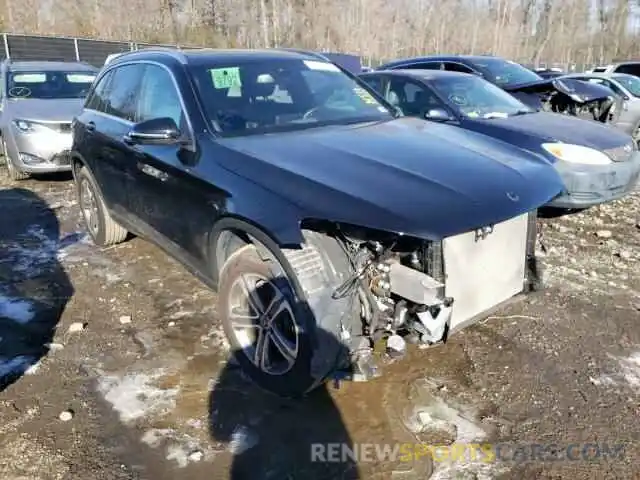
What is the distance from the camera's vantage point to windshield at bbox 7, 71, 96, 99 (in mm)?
8391

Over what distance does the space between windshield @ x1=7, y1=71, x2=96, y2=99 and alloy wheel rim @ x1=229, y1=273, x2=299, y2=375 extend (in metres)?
6.60

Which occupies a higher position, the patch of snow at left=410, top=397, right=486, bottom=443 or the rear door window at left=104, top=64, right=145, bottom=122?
the rear door window at left=104, top=64, right=145, bottom=122

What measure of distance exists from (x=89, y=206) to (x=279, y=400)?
3405 millimetres

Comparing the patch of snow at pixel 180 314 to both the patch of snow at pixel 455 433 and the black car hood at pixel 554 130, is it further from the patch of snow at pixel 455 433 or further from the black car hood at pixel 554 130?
the black car hood at pixel 554 130

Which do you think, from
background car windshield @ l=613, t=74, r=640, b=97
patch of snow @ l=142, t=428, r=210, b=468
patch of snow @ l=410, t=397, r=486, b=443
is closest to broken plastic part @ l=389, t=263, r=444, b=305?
patch of snow @ l=410, t=397, r=486, b=443

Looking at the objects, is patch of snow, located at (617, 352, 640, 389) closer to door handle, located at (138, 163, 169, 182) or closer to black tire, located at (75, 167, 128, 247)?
door handle, located at (138, 163, 169, 182)

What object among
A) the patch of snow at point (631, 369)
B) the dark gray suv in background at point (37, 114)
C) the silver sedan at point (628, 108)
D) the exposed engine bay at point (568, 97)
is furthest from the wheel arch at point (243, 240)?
the silver sedan at point (628, 108)

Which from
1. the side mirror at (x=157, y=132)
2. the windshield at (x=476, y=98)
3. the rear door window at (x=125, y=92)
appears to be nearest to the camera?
the side mirror at (x=157, y=132)

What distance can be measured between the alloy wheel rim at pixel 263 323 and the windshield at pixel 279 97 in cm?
96

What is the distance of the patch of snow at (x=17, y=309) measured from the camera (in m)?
3.99

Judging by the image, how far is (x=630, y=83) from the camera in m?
12.3

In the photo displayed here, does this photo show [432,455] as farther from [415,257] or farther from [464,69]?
[464,69]

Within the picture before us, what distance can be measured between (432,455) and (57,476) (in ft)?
5.72

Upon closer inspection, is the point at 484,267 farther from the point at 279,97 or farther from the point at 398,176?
the point at 279,97
